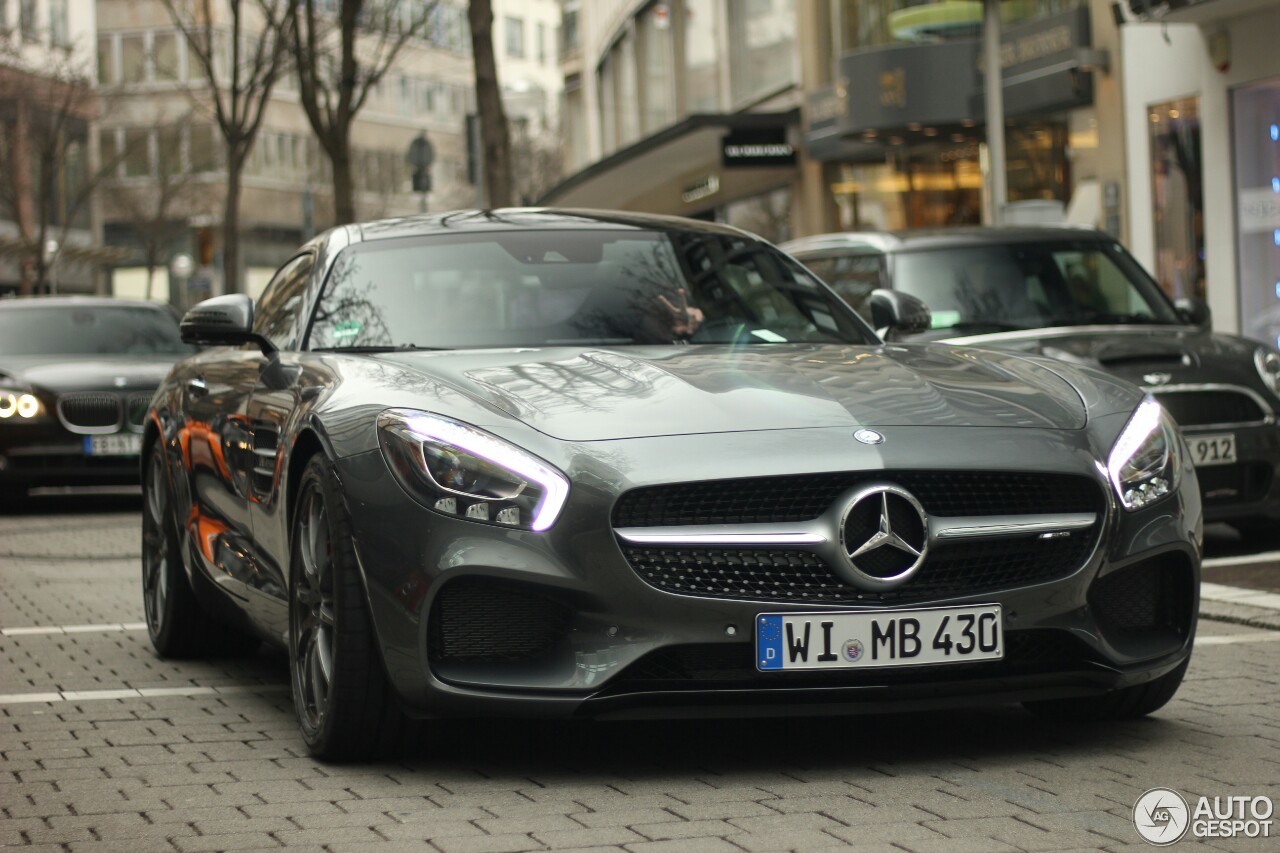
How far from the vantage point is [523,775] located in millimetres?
4840

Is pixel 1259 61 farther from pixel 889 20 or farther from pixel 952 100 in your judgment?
pixel 889 20

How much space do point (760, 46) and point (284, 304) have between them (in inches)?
1024

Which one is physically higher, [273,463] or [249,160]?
[249,160]

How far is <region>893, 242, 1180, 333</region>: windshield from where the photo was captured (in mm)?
10547

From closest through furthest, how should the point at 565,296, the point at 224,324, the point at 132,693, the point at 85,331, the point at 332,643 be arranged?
the point at 332,643, the point at 565,296, the point at 224,324, the point at 132,693, the point at 85,331

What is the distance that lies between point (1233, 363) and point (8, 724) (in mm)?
6008

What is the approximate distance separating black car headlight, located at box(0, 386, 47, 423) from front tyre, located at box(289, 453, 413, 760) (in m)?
10.1

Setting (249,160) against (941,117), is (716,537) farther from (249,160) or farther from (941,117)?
(249,160)


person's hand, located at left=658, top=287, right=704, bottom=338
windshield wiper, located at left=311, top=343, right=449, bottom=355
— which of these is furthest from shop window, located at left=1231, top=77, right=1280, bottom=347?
windshield wiper, located at left=311, top=343, right=449, bottom=355


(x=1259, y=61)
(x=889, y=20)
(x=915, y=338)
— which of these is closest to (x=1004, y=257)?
(x=915, y=338)

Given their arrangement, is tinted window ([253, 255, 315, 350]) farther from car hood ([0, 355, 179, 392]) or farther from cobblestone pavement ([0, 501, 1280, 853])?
car hood ([0, 355, 179, 392])

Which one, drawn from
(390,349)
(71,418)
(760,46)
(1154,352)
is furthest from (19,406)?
(760,46)

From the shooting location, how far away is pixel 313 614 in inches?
203

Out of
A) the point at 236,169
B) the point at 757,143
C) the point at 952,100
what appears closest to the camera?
the point at 952,100
